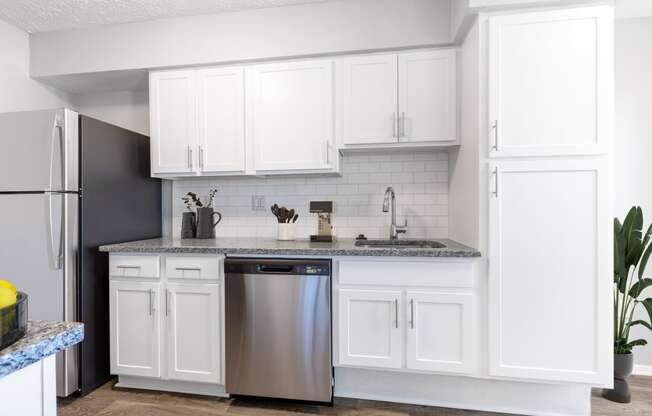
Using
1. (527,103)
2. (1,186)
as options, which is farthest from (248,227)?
(527,103)

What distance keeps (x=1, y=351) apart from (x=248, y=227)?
223 centimetres

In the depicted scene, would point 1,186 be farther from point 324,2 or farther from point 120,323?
point 324,2

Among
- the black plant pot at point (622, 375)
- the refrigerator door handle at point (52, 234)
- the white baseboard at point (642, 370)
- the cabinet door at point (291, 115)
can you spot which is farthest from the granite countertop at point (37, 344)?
the white baseboard at point (642, 370)

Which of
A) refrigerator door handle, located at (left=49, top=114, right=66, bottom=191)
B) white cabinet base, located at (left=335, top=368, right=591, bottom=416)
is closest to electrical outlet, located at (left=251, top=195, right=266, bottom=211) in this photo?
refrigerator door handle, located at (left=49, top=114, right=66, bottom=191)

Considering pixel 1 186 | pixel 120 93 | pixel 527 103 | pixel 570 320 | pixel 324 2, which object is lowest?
pixel 570 320

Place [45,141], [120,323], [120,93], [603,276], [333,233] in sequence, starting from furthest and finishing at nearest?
[120,93] < [333,233] < [120,323] < [45,141] < [603,276]

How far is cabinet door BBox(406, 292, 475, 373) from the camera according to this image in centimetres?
184

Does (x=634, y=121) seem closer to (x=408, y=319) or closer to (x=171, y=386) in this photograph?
(x=408, y=319)

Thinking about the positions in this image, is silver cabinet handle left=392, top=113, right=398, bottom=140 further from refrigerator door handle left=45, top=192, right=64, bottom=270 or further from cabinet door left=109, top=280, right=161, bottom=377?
refrigerator door handle left=45, top=192, right=64, bottom=270

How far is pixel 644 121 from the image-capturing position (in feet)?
7.41

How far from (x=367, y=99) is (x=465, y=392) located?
1909 mm

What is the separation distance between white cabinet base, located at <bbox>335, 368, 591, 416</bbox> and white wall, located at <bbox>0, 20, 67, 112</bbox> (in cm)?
307

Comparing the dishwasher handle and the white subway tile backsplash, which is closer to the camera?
the dishwasher handle

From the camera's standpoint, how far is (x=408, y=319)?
6.14ft
